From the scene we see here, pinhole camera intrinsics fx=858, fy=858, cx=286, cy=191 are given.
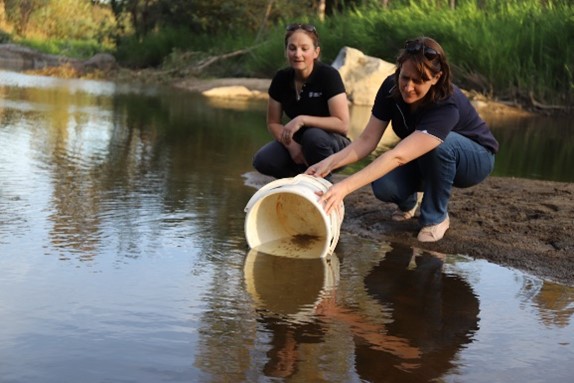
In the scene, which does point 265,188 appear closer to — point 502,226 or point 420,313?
point 420,313

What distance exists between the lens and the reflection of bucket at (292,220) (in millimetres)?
3717

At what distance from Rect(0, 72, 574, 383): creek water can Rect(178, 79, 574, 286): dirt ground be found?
0.48 ft

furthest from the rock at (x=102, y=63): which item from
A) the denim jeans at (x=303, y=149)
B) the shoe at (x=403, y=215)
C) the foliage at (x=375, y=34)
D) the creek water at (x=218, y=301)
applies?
the shoe at (x=403, y=215)

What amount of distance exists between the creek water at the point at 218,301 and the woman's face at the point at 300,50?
2.85ft

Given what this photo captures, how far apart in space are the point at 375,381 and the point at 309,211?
74.0 inches

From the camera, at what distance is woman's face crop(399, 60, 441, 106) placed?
12.4 ft

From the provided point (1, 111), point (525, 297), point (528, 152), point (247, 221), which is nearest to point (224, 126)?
point (1, 111)

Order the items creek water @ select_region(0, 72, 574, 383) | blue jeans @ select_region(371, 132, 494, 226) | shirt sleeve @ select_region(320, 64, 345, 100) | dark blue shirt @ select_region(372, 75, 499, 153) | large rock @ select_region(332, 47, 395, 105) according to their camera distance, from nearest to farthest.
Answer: creek water @ select_region(0, 72, 574, 383) < dark blue shirt @ select_region(372, 75, 499, 153) < blue jeans @ select_region(371, 132, 494, 226) < shirt sleeve @ select_region(320, 64, 345, 100) < large rock @ select_region(332, 47, 395, 105)

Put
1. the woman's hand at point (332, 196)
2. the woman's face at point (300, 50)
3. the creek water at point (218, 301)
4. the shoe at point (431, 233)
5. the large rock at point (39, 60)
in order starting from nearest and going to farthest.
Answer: the creek water at point (218, 301) → the woman's hand at point (332, 196) → the shoe at point (431, 233) → the woman's face at point (300, 50) → the large rock at point (39, 60)

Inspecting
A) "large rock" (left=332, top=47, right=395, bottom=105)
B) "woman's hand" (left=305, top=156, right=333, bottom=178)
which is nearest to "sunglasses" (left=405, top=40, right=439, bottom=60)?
"woman's hand" (left=305, top=156, right=333, bottom=178)

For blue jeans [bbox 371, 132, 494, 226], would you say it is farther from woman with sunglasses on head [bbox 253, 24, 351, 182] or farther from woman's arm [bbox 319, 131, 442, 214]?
woman with sunglasses on head [bbox 253, 24, 351, 182]

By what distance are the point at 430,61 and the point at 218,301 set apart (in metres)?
1.45

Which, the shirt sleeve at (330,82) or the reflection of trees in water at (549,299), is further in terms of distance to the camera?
the shirt sleeve at (330,82)

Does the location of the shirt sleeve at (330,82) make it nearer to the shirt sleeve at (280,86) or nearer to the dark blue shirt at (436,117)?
the shirt sleeve at (280,86)
